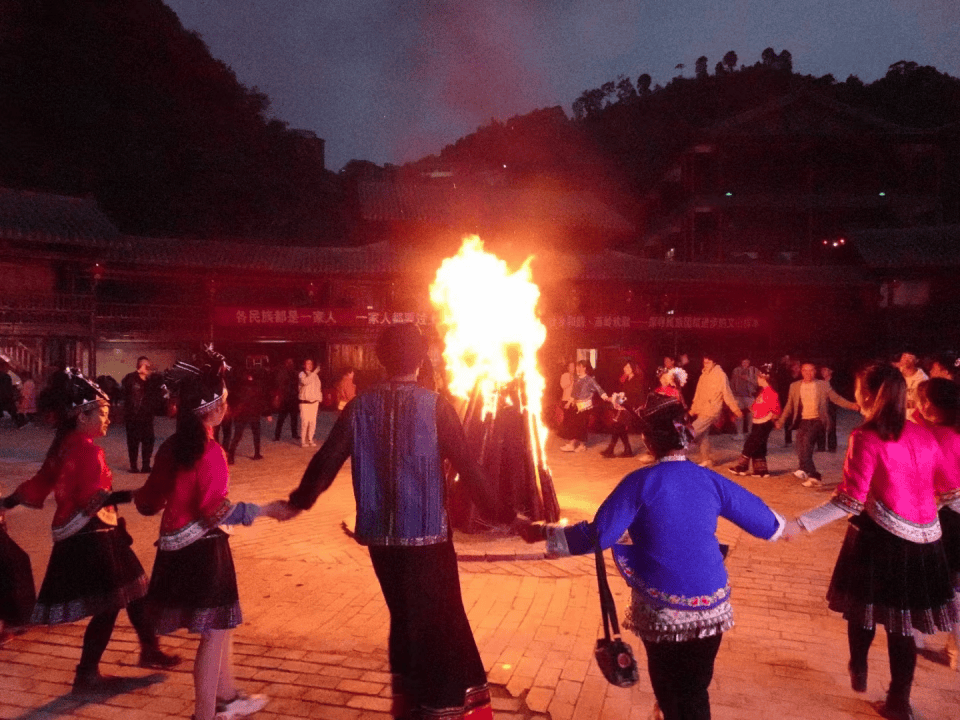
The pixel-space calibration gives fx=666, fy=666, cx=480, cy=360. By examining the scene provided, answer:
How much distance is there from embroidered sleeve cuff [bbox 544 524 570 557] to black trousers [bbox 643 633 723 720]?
1.59 ft

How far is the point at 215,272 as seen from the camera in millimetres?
21859

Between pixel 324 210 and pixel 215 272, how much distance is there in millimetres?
21372

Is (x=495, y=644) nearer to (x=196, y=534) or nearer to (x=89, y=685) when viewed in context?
(x=196, y=534)

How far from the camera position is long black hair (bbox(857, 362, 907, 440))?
3318 mm

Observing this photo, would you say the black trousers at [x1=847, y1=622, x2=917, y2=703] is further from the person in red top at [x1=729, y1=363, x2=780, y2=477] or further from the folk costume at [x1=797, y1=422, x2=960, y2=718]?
the person in red top at [x1=729, y1=363, x2=780, y2=477]

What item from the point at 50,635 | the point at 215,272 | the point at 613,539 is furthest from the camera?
the point at 215,272

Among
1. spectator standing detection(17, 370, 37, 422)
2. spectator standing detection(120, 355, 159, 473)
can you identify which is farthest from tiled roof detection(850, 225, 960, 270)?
spectator standing detection(17, 370, 37, 422)

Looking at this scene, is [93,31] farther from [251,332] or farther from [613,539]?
[613,539]

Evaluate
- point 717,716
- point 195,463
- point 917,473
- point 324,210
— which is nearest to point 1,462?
point 195,463

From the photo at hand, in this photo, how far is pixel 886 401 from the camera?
3.35m

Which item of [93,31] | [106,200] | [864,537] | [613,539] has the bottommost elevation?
[864,537]

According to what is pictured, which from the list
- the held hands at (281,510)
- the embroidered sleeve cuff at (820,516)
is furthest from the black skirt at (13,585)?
the embroidered sleeve cuff at (820,516)

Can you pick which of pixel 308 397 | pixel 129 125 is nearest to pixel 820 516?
pixel 308 397

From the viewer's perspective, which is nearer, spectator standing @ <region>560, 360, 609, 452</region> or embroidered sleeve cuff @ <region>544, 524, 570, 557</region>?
embroidered sleeve cuff @ <region>544, 524, 570, 557</region>
